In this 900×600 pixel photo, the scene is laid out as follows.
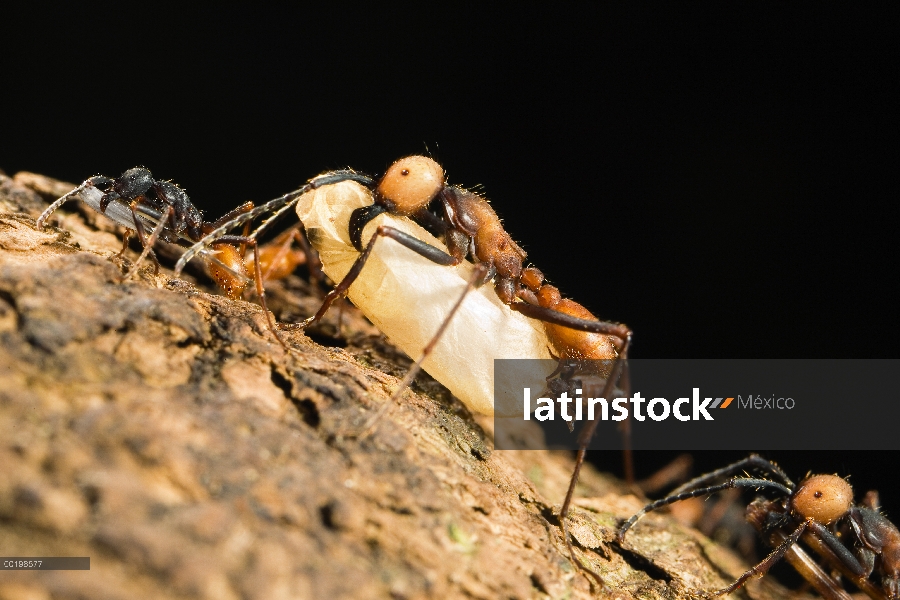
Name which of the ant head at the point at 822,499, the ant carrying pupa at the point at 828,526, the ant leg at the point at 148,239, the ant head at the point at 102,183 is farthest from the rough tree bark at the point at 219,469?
the ant head at the point at 822,499

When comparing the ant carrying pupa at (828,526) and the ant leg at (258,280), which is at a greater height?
the ant carrying pupa at (828,526)

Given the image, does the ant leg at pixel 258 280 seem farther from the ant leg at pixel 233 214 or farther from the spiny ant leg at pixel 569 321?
the spiny ant leg at pixel 569 321

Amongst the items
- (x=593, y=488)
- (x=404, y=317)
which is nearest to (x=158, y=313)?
(x=404, y=317)

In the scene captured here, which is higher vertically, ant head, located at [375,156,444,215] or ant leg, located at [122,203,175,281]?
ant head, located at [375,156,444,215]

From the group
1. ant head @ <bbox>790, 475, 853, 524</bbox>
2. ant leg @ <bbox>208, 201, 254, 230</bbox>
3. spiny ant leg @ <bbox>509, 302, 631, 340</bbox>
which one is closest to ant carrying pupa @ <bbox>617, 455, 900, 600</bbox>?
ant head @ <bbox>790, 475, 853, 524</bbox>

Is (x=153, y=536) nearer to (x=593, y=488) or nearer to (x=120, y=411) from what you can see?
(x=120, y=411)

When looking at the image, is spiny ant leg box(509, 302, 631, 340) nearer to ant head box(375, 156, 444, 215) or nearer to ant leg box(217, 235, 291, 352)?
ant head box(375, 156, 444, 215)
